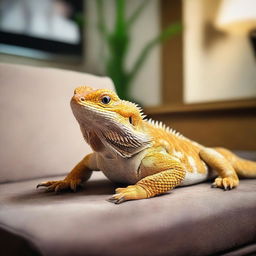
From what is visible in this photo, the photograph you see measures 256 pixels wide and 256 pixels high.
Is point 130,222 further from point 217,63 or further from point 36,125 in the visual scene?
point 217,63

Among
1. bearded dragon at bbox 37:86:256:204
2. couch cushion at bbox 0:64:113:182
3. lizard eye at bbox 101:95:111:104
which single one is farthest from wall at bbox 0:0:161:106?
lizard eye at bbox 101:95:111:104

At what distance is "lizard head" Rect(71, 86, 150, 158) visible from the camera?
1.03m

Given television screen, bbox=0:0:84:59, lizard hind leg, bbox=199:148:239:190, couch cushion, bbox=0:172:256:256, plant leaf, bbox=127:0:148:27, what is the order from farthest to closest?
1. plant leaf, bbox=127:0:148:27
2. television screen, bbox=0:0:84:59
3. lizard hind leg, bbox=199:148:239:190
4. couch cushion, bbox=0:172:256:256

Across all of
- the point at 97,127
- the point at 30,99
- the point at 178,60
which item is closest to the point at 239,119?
the point at 178,60

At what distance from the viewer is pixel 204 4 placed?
11.1 feet

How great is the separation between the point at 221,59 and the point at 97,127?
2.67 meters

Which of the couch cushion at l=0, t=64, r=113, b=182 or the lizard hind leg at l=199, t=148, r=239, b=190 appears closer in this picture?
the lizard hind leg at l=199, t=148, r=239, b=190

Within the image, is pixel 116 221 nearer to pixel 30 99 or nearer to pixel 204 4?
pixel 30 99

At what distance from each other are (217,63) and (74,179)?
8.44ft

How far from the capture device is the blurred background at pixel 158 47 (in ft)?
9.11

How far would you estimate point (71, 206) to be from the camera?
0.93m

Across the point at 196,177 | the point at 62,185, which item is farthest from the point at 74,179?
the point at 196,177

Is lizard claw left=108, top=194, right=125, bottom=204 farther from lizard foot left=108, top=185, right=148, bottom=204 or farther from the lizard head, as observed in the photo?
the lizard head

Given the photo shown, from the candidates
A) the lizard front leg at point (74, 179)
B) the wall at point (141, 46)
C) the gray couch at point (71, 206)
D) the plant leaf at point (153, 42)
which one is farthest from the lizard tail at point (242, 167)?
the wall at point (141, 46)
